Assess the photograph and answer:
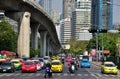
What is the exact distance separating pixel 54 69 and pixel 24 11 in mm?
27062

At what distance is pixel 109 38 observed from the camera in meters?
152

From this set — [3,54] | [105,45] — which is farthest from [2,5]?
[105,45]

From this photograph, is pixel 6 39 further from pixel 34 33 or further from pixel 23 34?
pixel 23 34

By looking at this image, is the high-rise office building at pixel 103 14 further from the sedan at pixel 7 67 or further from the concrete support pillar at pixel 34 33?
the sedan at pixel 7 67

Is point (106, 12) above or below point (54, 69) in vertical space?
above

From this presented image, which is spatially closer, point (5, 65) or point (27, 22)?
point (5, 65)

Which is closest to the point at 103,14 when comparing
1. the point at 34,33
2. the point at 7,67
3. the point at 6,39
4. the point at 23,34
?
the point at 6,39

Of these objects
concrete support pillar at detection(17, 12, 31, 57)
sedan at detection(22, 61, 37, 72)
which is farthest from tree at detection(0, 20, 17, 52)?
sedan at detection(22, 61, 37, 72)

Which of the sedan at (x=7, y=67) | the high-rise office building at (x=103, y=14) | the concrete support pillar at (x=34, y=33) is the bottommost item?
the sedan at (x=7, y=67)

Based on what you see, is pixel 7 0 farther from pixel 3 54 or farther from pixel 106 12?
pixel 106 12

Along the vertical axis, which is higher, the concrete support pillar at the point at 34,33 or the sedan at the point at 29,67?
the concrete support pillar at the point at 34,33

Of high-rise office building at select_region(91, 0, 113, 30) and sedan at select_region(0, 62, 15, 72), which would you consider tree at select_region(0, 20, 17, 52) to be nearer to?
high-rise office building at select_region(91, 0, 113, 30)

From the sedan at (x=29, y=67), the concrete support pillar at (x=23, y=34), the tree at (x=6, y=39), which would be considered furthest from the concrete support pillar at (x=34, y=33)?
the sedan at (x=29, y=67)

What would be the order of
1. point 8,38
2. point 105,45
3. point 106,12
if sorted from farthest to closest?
point 105,45 → point 106,12 → point 8,38
